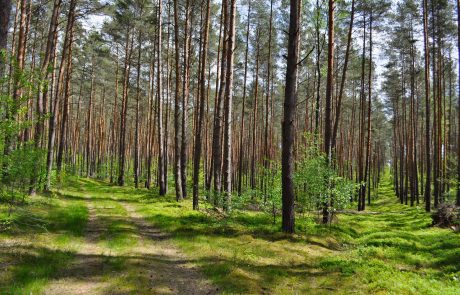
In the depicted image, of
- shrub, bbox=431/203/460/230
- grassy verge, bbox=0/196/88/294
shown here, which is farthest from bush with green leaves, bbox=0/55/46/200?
shrub, bbox=431/203/460/230

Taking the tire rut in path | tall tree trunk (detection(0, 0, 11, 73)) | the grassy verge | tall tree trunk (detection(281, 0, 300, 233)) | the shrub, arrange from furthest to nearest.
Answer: the shrub, tall tree trunk (detection(281, 0, 300, 233)), tall tree trunk (detection(0, 0, 11, 73)), the tire rut in path, the grassy verge

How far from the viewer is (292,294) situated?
6.62m

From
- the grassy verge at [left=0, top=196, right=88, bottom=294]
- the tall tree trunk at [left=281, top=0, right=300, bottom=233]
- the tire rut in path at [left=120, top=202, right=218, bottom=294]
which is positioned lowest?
the tire rut in path at [left=120, top=202, right=218, bottom=294]

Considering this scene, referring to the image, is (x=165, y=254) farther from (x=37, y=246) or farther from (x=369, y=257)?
(x=369, y=257)

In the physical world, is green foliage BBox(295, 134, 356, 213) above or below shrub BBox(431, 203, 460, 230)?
above

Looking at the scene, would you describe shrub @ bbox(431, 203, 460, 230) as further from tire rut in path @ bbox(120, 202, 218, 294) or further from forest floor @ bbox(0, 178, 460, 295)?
tire rut in path @ bbox(120, 202, 218, 294)

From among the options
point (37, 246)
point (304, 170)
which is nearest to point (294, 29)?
point (304, 170)

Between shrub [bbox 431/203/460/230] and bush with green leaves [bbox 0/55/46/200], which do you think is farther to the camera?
shrub [bbox 431/203/460/230]

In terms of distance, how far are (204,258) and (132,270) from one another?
1.87 meters

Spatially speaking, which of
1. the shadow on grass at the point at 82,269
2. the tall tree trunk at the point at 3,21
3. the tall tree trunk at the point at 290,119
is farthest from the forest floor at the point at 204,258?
the tall tree trunk at the point at 3,21

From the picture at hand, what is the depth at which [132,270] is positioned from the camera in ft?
24.8

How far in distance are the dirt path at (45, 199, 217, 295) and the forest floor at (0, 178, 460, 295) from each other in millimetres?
21

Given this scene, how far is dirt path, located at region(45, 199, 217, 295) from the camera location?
6594 millimetres

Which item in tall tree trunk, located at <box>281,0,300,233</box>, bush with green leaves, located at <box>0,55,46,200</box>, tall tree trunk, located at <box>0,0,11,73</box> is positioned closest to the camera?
tall tree trunk, located at <box>0,0,11,73</box>
